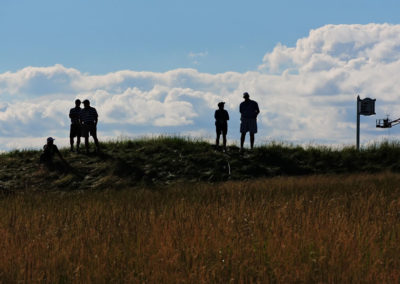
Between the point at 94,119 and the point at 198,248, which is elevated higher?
the point at 94,119

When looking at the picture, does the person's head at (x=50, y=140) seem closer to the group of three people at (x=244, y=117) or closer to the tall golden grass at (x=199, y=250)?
the group of three people at (x=244, y=117)

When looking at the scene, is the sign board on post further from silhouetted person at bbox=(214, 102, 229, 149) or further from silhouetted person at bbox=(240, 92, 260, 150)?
silhouetted person at bbox=(214, 102, 229, 149)

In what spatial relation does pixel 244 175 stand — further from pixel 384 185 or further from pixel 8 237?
pixel 8 237

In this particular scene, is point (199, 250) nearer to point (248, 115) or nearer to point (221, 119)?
point (248, 115)

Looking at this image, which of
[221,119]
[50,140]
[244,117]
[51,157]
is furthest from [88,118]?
[244,117]

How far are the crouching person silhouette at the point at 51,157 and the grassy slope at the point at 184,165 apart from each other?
359mm

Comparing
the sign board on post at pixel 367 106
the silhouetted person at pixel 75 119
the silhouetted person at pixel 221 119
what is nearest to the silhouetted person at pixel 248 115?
the silhouetted person at pixel 221 119

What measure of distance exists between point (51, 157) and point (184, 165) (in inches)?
224

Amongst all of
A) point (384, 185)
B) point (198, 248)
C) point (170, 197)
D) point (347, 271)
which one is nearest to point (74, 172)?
point (170, 197)

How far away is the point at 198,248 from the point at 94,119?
14.8 metres

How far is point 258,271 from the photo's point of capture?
5.55 m

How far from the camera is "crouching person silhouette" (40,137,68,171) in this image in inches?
785

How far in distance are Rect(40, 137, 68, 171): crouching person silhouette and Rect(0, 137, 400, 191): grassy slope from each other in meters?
0.36

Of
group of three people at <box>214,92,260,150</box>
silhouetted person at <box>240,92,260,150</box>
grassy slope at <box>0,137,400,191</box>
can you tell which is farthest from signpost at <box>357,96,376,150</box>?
silhouetted person at <box>240,92,260,150</box>
